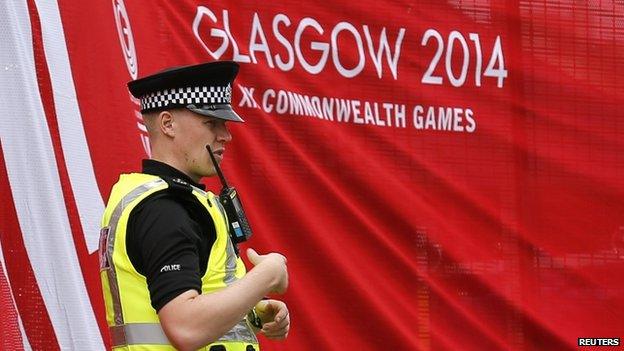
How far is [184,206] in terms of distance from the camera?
2.74m

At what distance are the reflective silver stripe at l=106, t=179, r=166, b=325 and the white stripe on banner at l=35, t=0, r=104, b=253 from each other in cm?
92

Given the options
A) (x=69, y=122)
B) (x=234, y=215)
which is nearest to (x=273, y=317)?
(x=234, y=215)

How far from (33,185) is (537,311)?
1995 mm

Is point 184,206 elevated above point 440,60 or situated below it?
below

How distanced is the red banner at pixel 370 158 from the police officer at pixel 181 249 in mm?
795

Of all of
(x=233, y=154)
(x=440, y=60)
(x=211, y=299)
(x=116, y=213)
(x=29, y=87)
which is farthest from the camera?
(x=440, y=60)

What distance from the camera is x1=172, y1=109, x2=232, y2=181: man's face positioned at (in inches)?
114

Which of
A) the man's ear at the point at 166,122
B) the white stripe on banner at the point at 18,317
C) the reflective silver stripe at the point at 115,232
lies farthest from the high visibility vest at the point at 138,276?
the white stripe on banner at the point at 18,317

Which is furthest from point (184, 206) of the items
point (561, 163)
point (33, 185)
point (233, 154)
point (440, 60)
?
point (561, 163)

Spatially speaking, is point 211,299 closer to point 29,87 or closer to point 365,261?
point 29,87

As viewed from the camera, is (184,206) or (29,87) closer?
(184,206)

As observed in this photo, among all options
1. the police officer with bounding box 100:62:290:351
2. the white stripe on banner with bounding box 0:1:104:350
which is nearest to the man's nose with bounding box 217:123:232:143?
the police officer with bounding box 100:62:290:351

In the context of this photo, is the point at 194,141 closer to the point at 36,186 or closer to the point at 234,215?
the point at 234,215

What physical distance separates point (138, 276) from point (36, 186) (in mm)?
1009
